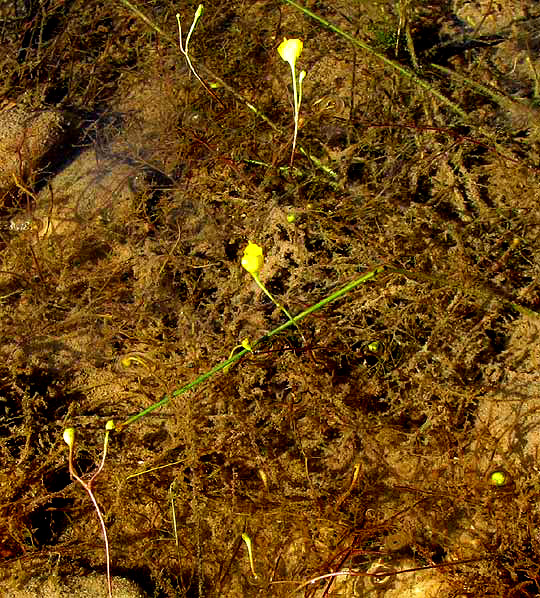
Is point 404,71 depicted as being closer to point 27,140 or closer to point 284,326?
point 284,326

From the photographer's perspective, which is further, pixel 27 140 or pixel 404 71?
pixel 27 140

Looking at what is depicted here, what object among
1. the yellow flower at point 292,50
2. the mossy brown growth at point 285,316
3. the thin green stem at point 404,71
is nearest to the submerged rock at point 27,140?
the mossy brown growth at point 285,316

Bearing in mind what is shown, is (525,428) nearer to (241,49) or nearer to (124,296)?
(124,296)

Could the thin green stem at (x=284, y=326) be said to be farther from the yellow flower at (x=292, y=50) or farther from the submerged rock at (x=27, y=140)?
the submerged rock at (x=27, y=140)

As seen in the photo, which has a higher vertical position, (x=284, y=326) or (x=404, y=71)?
(x=404, y=71)

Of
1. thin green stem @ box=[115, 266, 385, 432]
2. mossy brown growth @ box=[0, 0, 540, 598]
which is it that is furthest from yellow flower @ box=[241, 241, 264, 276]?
mossy brown growth @ box=[0, 0, 540, 598]

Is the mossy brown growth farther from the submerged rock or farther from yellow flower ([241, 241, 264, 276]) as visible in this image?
yellow flower ([241, 241, 264, 276])

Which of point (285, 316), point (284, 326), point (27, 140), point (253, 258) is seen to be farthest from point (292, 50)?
point (27, 140)

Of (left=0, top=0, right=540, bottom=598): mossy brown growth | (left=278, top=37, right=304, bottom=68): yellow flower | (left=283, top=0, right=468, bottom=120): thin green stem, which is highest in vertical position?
(left=278, top=37, right=304, bottom=68): yellow flower

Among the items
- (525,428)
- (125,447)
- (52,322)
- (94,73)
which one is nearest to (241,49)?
(94,73)
